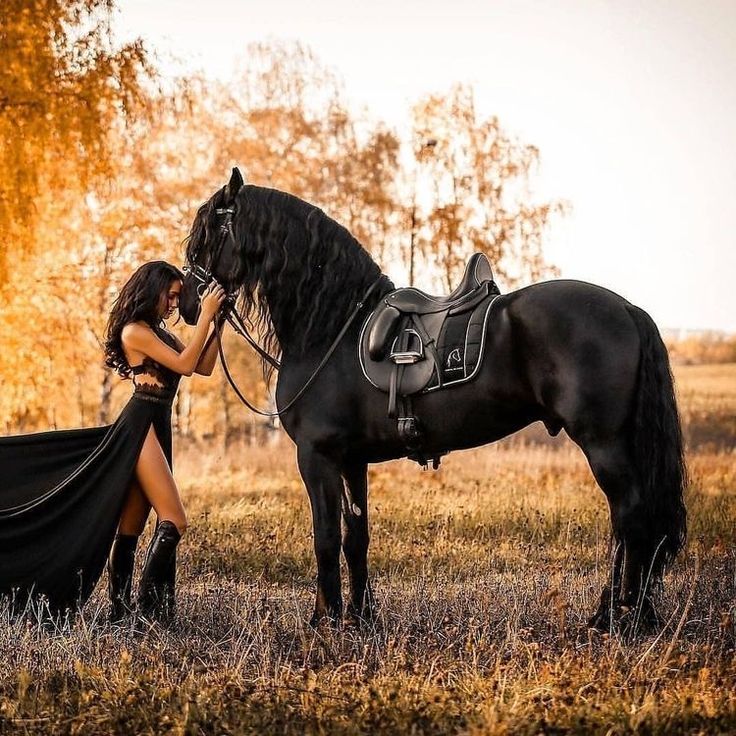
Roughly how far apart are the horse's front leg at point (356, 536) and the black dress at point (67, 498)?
1141 mm

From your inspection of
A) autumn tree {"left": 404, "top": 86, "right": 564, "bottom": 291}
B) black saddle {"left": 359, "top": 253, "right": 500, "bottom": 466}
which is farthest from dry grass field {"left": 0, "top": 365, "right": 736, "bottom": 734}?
autumn tree {"left": 404, "top": 86, "right": 564, "bottom": 291}

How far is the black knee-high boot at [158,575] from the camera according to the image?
5.15 metres

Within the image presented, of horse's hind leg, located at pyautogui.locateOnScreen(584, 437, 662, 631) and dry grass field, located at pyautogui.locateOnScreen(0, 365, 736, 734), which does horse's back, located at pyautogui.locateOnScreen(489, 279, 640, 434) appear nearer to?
horse's hind leg, located at pyautogui.locateOnScreen(584, 437, 662, 631)

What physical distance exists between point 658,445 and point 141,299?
280cm

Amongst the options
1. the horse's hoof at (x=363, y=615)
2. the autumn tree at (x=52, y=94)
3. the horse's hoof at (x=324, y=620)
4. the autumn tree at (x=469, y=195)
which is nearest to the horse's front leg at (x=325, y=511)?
the horse's hoof at (x=324, y=620)

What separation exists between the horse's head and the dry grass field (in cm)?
178

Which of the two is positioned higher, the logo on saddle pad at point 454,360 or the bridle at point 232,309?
the bridle at point 232,309

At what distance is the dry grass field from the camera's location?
367cm

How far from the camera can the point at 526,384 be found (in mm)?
4699

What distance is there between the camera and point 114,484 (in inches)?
204

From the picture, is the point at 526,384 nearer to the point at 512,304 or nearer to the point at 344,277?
the point at 512,304

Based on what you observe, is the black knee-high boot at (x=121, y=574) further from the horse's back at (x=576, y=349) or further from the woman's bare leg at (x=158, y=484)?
the horse's back at (x=576, y=349)

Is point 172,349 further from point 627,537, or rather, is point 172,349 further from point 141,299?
point 627,537

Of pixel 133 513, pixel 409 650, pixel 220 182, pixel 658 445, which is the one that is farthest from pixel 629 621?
pixel 220 182
